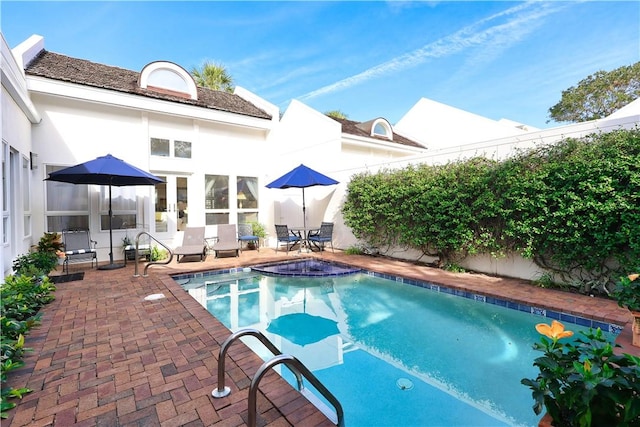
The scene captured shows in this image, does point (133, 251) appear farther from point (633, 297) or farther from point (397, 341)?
point (633, 297)

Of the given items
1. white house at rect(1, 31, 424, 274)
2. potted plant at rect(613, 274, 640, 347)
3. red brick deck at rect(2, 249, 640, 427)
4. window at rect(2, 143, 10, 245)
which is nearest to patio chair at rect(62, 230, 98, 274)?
white house at rect(1, 31, 424, 274)

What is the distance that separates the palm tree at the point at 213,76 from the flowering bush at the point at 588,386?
22.2 m

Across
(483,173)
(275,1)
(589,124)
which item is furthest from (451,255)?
(275,1)

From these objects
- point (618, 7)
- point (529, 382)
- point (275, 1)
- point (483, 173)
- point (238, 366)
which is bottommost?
point (238, 366)

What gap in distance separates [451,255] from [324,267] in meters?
3.66

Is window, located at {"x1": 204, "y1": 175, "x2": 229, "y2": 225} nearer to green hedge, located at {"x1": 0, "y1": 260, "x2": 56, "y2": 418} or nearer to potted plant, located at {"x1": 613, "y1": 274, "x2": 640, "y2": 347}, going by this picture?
green hedge, located at {"x1": 0, "y1": 260, "x2": 56, "y2": 418}

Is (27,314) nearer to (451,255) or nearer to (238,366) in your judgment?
(238,366)

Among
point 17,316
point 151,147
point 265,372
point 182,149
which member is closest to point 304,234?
point 182,149

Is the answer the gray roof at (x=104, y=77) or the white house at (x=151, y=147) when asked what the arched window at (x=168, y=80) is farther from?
the gray roof at (x=104, y=77)

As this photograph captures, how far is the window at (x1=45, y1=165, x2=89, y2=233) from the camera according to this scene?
28.6ft

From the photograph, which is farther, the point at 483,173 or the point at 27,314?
the point at 483,173

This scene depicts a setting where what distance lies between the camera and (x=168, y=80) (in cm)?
1119

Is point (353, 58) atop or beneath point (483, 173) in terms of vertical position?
atop

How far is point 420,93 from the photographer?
19453mm
